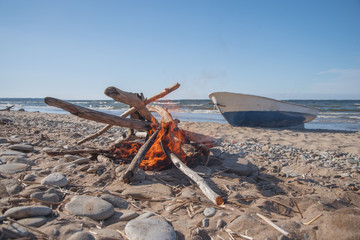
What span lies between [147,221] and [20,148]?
3.95 m

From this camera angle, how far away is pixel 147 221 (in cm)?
208

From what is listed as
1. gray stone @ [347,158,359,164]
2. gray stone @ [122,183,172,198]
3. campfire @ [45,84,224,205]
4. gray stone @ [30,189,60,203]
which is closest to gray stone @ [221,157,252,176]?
campfire @ [45,84,224,205]

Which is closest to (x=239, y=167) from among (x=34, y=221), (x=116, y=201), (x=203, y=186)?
(x=203, y=186)

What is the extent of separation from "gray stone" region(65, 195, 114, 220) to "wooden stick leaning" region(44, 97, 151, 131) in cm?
130

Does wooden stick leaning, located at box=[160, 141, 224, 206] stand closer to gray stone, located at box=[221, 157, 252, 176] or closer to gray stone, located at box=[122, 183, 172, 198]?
gray stone, located at box=[122, 183, 172, 198]

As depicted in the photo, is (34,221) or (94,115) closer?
(34,221)

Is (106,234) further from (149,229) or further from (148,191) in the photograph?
(148,191)

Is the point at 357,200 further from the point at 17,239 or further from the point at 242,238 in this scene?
the point at 17,239

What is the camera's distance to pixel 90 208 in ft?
7.27

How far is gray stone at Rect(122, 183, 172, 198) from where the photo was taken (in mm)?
2809

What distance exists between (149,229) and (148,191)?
0.96m

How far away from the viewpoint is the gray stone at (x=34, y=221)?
1846mm

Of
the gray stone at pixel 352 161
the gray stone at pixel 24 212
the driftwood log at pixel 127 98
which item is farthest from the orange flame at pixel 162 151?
the gray stone at pixel 352 161

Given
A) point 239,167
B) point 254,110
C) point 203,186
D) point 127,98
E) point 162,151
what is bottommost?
point 239,167
